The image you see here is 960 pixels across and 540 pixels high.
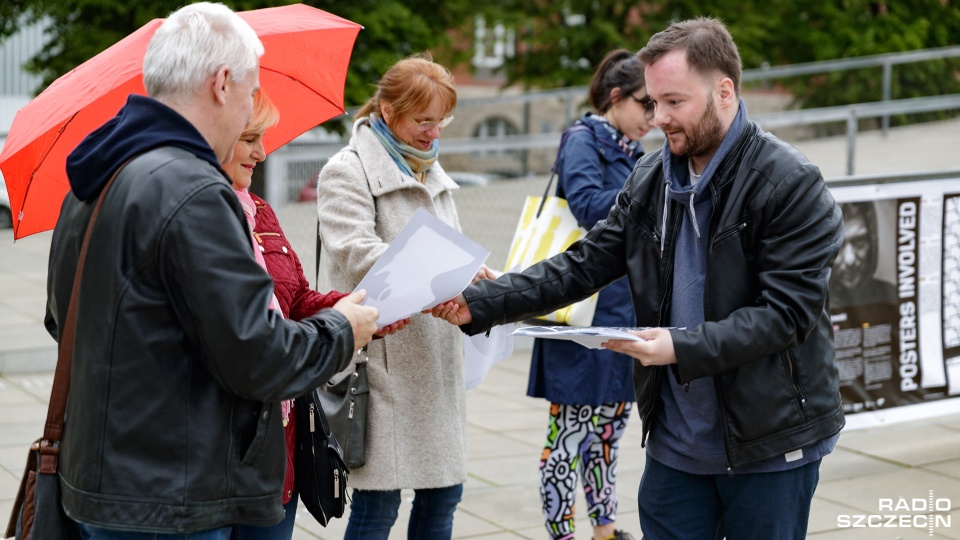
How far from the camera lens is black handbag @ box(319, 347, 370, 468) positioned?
11.8 feet

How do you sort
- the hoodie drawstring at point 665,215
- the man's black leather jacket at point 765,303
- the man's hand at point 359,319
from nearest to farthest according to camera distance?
the man's hand at point 359,319, the man's black leather jacket at point 765,303, the hoodie drawstring at point 665,215

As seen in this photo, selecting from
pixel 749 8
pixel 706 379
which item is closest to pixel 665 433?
pixel 706 379

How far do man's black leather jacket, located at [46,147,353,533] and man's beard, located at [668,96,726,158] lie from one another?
124cm

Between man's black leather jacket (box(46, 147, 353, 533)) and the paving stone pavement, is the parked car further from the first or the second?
man's black leather jacket (box(46, 147, 353, 533))

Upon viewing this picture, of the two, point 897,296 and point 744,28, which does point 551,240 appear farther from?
point 744,28

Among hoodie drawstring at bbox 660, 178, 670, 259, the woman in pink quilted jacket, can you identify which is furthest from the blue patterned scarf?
hoodie drawstring at bbox 660, 178, 670, 259

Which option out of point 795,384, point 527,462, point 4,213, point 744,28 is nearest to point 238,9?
point 4,213

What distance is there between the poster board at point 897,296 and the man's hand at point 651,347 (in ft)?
10.2

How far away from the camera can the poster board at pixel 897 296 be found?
18.9ft

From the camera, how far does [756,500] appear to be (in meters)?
2.95

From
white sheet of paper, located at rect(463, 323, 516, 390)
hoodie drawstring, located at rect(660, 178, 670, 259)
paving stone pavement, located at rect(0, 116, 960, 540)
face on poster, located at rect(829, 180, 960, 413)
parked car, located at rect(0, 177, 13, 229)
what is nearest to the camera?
hoodie drawstring, located at rect(660, 178, 670, 259)

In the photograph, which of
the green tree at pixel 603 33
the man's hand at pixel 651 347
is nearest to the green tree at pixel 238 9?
the green tree at pixel 603 33

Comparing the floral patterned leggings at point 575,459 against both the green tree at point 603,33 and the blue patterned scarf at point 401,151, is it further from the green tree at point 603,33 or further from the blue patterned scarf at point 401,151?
the green tree at point 603,33

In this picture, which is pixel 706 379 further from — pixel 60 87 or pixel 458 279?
pixel 60 87
